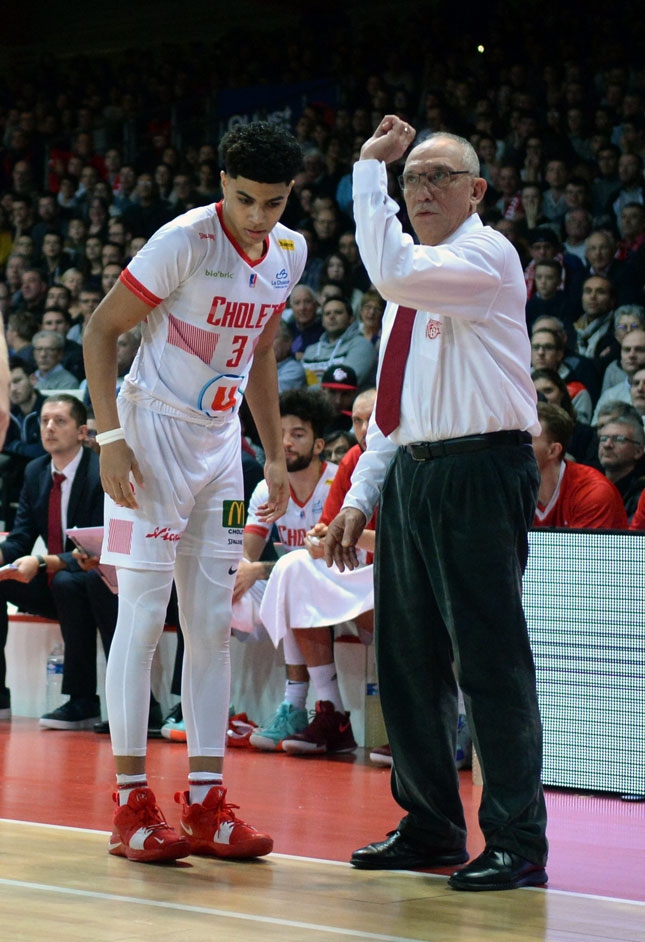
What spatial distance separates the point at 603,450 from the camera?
5977 mm

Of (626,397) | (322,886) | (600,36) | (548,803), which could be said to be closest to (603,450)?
(626,397)

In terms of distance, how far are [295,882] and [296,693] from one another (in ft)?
8.79

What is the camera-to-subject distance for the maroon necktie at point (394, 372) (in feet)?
10.4

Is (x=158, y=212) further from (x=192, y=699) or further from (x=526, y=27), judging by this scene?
(x=192, y=699)

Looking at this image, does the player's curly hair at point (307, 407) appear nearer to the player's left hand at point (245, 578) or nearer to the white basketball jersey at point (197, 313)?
the player's left hand at point (245, 578)

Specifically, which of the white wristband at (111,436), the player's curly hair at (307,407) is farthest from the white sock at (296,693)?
the white wristband at (111,436)

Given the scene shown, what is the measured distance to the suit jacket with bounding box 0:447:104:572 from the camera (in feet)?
21.1

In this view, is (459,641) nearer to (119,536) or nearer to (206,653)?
(206,653)

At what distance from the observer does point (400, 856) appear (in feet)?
10.3

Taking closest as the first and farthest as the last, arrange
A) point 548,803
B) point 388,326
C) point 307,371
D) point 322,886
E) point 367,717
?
point 322,886, point 388,326, point 548,803, point 367,717, point 307,371

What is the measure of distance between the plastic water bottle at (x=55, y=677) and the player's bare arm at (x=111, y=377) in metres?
3.37

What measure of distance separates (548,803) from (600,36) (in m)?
6.47

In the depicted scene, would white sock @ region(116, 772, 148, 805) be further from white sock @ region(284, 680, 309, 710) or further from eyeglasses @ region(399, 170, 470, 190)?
white sock @ region(284, 680, 309, 710)

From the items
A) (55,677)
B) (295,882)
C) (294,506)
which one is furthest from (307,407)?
(295,882)
